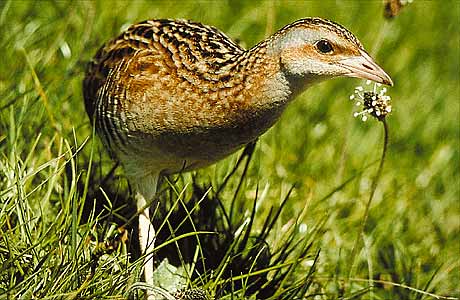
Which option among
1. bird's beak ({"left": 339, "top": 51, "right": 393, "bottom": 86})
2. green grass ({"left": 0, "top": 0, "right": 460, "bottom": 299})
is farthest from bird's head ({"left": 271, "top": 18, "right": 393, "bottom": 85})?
green grass ({"left": 0, "top": 0, "right": 460, "bottom": 299})

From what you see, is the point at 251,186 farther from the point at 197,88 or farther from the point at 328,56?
the point at 328,56

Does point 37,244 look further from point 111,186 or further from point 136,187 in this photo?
point 111,186

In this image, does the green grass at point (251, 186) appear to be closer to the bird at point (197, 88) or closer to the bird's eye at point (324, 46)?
the bird at point (197, 88)

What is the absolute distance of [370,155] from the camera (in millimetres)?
4520

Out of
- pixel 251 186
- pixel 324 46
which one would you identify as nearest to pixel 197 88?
pixel 324 46

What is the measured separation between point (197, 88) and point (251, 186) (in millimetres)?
819

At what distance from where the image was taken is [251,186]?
3734 mm

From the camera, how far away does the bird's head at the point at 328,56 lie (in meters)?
2.83

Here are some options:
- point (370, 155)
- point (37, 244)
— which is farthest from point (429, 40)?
point (37, 244)

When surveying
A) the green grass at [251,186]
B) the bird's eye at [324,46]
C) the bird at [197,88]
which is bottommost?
the green grass at [251,186]

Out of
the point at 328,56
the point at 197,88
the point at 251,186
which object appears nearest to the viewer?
the point at 328,56

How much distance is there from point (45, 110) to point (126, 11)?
1021 millimetres

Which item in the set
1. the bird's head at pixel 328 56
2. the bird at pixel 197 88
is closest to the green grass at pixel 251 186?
the bird at pixel 197 88

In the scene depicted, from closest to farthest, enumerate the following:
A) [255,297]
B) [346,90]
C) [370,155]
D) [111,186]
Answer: [255,297] → [111,186] → [370,155] → [346,90]
